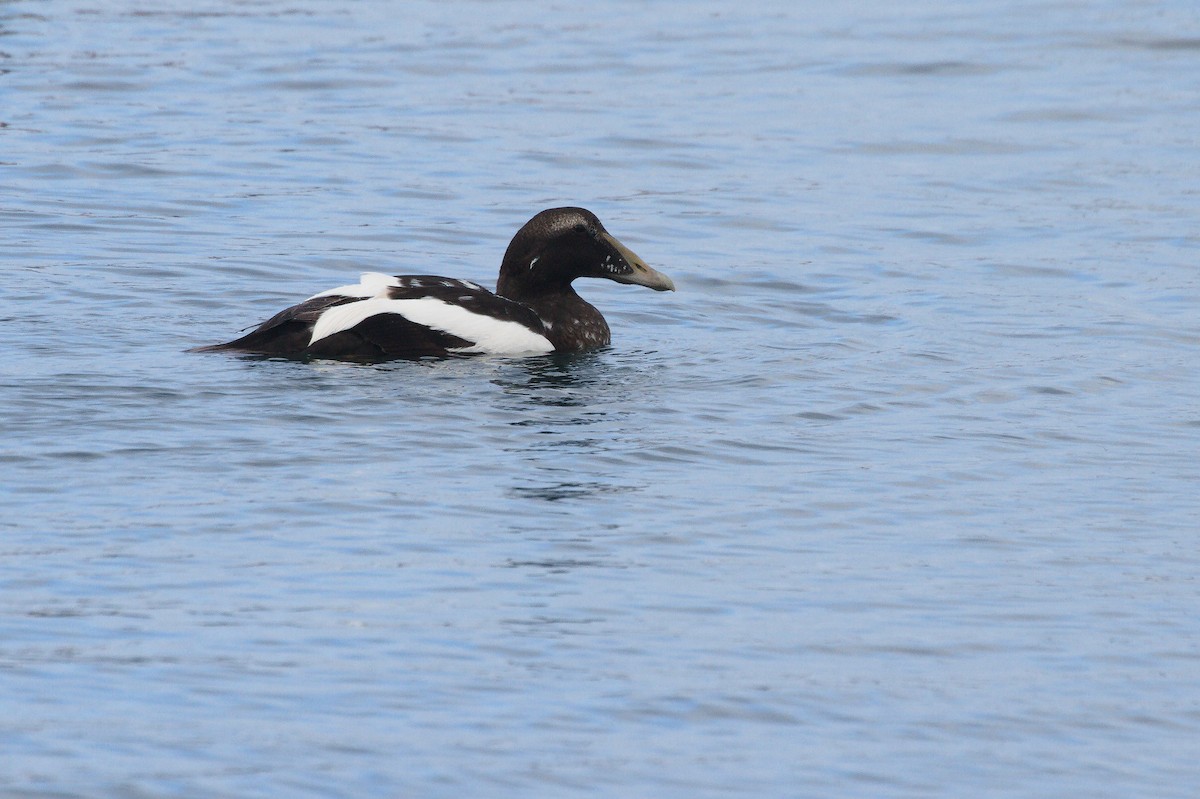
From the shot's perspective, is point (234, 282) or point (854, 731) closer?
point (854, 731)

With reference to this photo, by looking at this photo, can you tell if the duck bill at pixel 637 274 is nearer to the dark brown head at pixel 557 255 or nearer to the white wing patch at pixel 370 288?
the dark brown head at pixel 557 255

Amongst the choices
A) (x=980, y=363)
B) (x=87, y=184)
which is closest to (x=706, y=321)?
(x=980, y=363)

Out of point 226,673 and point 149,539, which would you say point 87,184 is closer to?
point 149,539

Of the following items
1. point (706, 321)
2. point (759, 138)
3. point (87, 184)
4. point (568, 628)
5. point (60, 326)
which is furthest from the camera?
point (759, 138)

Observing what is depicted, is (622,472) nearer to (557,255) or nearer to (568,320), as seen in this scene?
(568,320)

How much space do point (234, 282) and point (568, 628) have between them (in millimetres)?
6903

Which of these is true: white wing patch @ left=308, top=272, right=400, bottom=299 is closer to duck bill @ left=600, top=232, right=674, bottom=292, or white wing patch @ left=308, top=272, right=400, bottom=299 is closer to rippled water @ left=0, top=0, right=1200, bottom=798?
rippled water @ left=0, top=0, right=1200, bottom=798

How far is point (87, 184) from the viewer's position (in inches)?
641

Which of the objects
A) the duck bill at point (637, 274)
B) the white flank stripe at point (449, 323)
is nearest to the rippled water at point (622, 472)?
the white flank stripe at point (449, 323)

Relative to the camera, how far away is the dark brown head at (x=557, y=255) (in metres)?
11.3

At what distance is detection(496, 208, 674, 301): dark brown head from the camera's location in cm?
1130

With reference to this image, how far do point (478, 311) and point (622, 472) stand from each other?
234cm

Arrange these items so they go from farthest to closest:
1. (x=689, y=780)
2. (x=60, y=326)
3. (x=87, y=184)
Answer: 1. (x=87, y=184)
2. (x=60, y=326)
3. (x=689, y=780)

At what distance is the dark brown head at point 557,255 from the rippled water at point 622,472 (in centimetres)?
54
